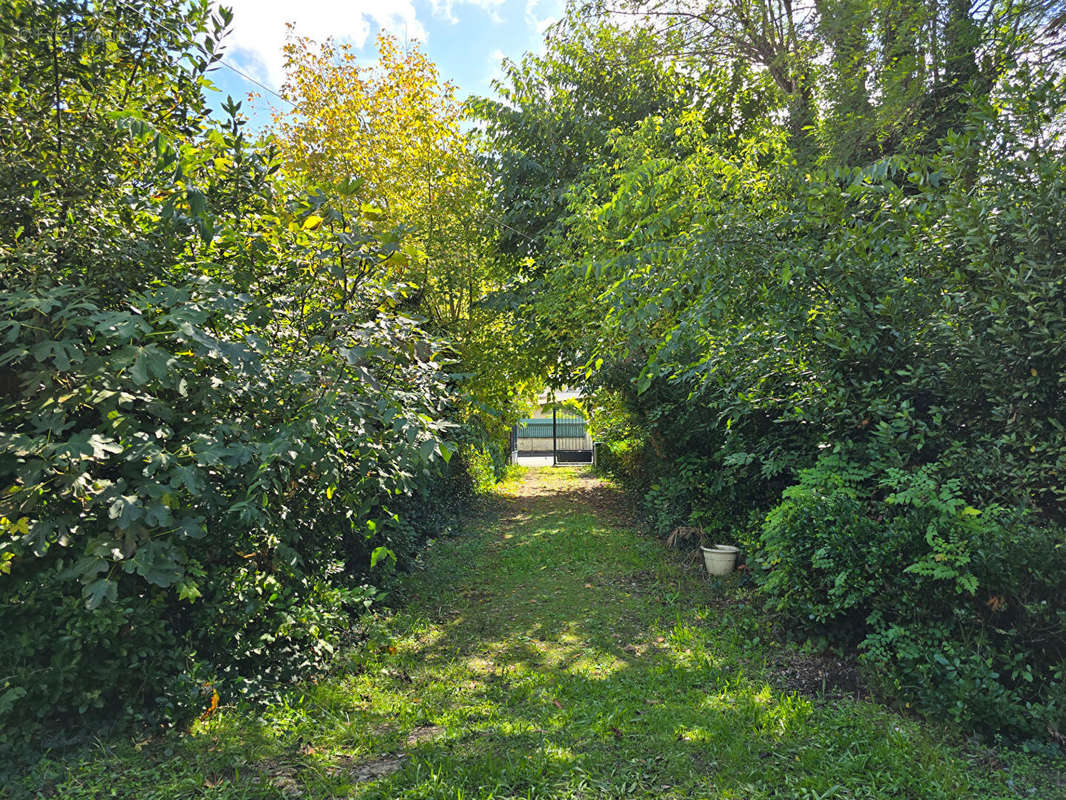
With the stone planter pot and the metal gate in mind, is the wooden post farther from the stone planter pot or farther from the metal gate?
the stone planter pot

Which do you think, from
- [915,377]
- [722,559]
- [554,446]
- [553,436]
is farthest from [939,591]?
[553,436]

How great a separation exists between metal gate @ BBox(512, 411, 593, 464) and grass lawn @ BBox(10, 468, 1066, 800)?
43.5 feet

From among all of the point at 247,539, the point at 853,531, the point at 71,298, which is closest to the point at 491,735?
the point at 247,539

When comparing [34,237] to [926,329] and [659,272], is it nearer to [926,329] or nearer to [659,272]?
[659,272]

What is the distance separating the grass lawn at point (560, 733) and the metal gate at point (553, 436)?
522 inches

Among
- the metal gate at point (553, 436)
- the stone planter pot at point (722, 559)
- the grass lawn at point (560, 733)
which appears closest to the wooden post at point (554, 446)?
the metal gate at point (553, 436)

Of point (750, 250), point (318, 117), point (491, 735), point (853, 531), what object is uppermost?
point (318, 117)

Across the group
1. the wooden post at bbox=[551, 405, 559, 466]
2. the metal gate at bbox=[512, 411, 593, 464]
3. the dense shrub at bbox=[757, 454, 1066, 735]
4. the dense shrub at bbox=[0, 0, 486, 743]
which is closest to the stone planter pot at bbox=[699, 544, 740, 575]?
the dense shrub at bbox=[757, 454, 1066, 735]

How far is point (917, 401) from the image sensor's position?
3.76 meters

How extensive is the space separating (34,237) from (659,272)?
Answer: 12.5 feet

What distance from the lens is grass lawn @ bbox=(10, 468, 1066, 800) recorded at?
2.49 m

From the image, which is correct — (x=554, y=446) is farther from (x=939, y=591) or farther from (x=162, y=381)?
(x=162, y=381)

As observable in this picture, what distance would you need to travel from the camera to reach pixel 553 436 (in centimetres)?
1852

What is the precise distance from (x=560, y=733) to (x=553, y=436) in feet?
50.9
